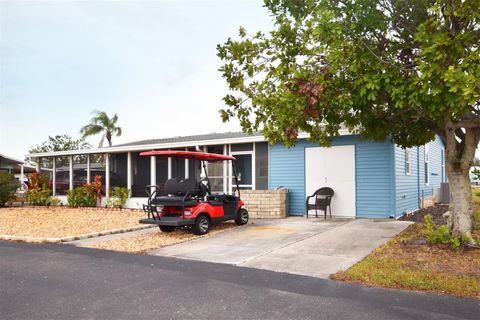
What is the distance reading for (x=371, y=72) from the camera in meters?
6.36

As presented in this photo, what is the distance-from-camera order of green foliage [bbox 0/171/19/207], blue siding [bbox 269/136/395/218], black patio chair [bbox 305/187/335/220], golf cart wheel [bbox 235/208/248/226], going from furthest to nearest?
green foliage [bbox 0/171/19/207]
black patio chair [bbox 305/187/335/220]
blue siding [bbox 269/136/395/218]
golf cart wheel [bbox 235/208/248/226]

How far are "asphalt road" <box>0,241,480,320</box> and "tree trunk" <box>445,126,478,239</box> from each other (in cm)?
330

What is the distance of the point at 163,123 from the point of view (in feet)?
134

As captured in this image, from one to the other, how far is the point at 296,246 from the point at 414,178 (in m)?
8.49

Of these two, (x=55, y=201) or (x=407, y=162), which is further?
(x=55, y=201)

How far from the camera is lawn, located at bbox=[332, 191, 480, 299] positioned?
5.07m

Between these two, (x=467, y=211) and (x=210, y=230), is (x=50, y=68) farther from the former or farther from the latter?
(x=467, y=211)

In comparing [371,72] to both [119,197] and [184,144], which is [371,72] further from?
[119,197]

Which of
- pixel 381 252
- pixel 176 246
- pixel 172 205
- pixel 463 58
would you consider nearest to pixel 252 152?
pixel 172 205

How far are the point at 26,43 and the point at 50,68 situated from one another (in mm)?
2673

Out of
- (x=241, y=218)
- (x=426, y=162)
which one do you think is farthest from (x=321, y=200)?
(x=426, y=162)

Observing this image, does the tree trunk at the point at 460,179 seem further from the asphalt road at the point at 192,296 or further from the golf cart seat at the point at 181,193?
the golf cart seat at the point at 181,193

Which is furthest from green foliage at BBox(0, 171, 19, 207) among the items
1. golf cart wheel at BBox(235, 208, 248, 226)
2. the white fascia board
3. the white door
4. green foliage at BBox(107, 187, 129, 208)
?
the white door

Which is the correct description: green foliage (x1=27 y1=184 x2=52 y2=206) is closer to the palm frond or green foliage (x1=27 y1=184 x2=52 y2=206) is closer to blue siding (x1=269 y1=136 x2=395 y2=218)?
blue siding (x1=269 y1=136 x2=395 y2=218)
